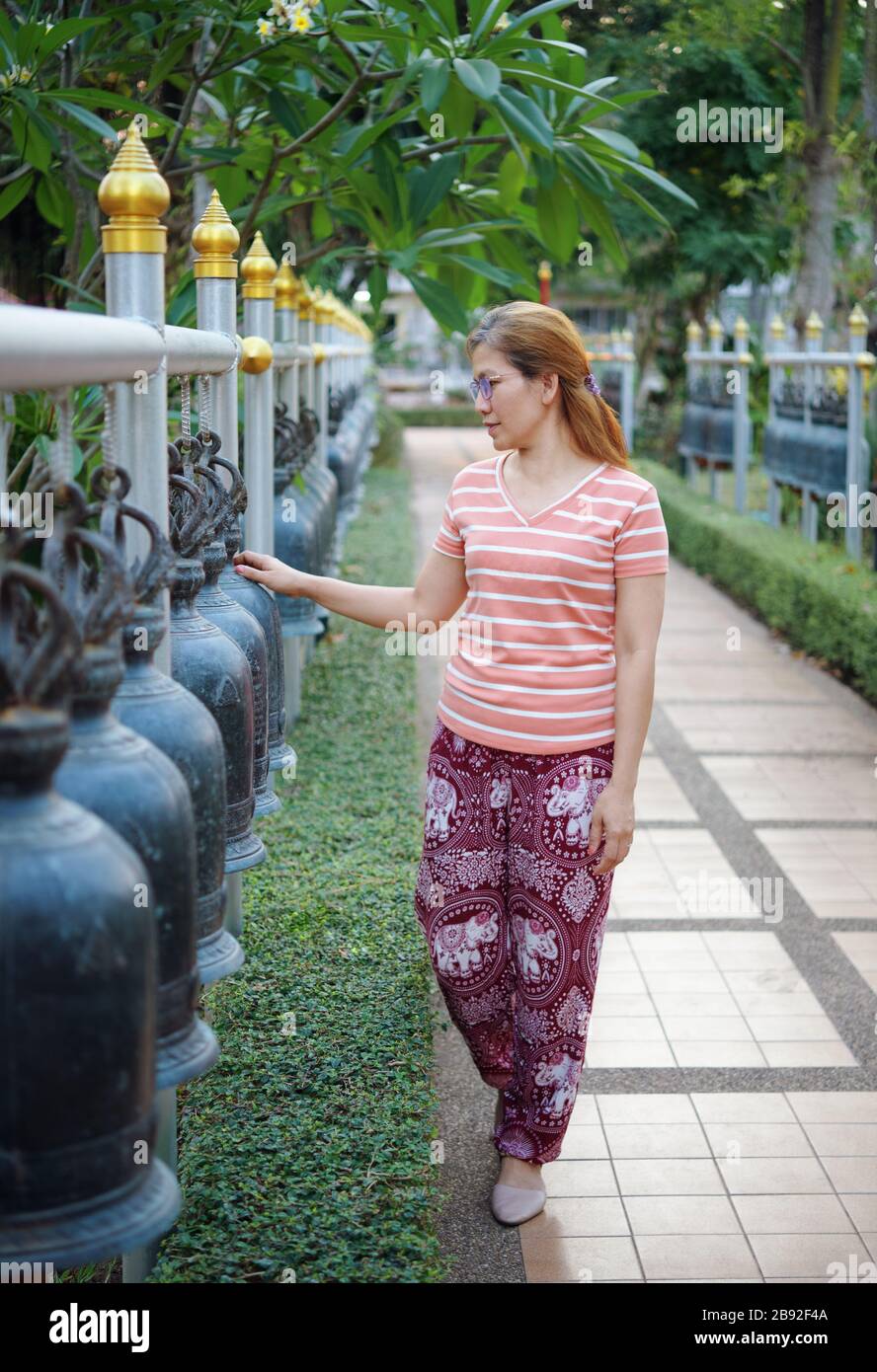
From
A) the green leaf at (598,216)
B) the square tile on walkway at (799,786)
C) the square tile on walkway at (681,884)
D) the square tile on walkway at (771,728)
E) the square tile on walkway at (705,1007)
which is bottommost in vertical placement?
the square tile on walkway at (705,1007)

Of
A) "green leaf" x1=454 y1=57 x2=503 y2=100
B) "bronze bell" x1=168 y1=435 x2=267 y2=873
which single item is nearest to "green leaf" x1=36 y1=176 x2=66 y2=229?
"green leaf" x1=454 y1=57 x2=503 y2=100

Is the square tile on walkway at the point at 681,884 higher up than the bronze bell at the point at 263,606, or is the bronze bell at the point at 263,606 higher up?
the bronze bell at the point at 263,606

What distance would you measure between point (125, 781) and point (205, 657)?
0.59 metres

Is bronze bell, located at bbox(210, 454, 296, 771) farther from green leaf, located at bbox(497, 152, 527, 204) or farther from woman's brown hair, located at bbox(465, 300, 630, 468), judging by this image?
green leaf, located at bbox(497, 152, 527, 204)

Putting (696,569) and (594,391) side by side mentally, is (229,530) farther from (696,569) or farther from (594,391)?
(696,569)

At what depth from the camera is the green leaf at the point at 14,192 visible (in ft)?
12.7

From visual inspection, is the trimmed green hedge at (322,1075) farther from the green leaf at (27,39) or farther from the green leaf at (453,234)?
the green leaf at (27,39)

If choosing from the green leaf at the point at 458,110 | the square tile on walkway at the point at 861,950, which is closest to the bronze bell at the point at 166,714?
the green leaf at the point at 458,110

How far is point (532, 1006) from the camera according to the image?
126 inches

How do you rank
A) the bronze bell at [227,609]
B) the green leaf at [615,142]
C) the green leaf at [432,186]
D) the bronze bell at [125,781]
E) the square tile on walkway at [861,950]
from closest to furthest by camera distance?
the bronze bell at [125,781] → the bronze bell at [227,609] → the green leaf at [615,142] → the green leaf at [432,186] → the square tile on walkway at [861,950]

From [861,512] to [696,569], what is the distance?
3.27 m

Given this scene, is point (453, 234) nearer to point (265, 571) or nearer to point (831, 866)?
point (265, 571)

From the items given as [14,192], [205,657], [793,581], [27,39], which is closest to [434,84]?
[27,39]

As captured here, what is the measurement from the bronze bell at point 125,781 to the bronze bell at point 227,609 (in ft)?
1.97
